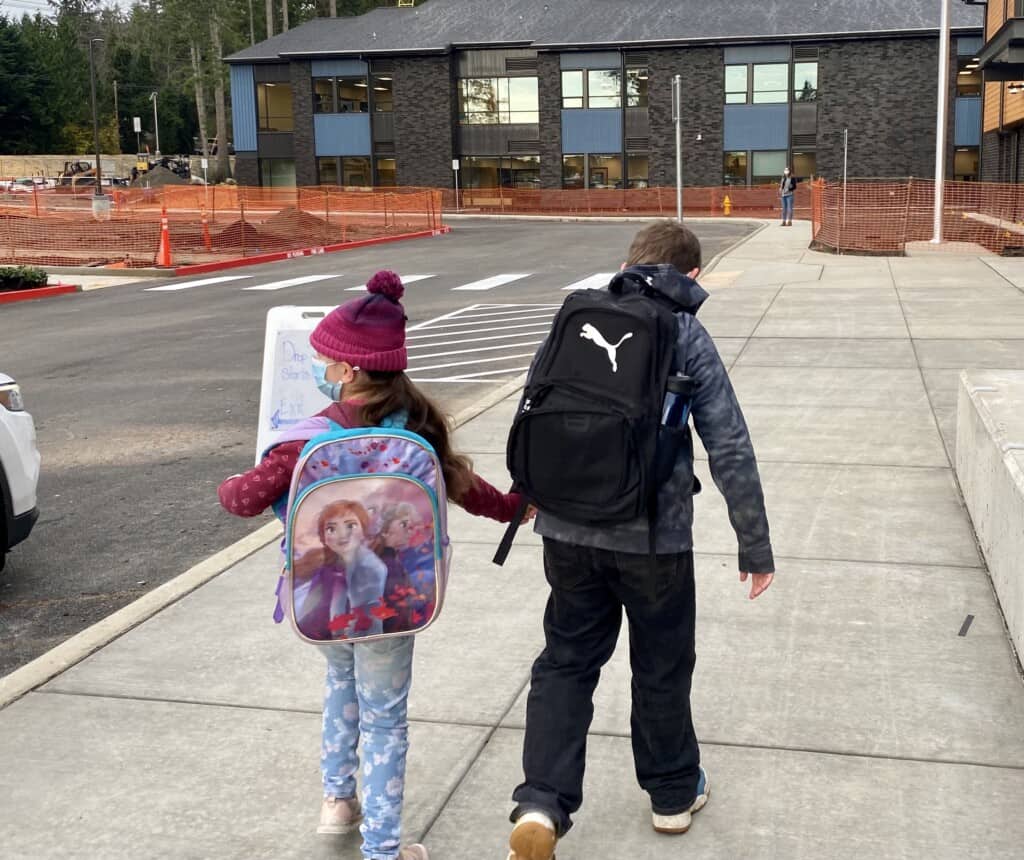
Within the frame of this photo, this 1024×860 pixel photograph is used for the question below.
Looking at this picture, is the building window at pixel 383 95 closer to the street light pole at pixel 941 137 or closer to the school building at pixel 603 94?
the school building at pixel 603 94

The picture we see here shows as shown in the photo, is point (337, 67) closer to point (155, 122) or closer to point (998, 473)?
point (155, 122)

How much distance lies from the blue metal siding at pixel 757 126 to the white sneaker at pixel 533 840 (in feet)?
171

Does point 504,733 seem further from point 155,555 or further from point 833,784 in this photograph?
point 155,555

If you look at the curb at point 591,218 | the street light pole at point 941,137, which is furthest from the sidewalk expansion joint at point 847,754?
the curb at point 591,218

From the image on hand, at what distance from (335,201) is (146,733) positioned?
126 ft

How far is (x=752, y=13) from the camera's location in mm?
53094

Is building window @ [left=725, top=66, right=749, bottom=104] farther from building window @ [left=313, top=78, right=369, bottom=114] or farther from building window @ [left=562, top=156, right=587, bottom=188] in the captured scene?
building window @ [left=313, top=78, right=369, bottom=114]

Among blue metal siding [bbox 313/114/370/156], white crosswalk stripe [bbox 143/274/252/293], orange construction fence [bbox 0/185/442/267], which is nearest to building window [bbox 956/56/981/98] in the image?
orange construction fence [bbox 0/185/442/267]

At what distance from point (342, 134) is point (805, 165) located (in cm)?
2086

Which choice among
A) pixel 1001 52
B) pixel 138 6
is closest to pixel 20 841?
pixel 1001 52

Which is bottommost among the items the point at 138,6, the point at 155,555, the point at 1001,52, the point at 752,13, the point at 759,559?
the point at 155,555

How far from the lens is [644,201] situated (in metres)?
51.8

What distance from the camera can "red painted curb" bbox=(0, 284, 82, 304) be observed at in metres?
21.0

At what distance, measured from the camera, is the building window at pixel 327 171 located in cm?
5875
